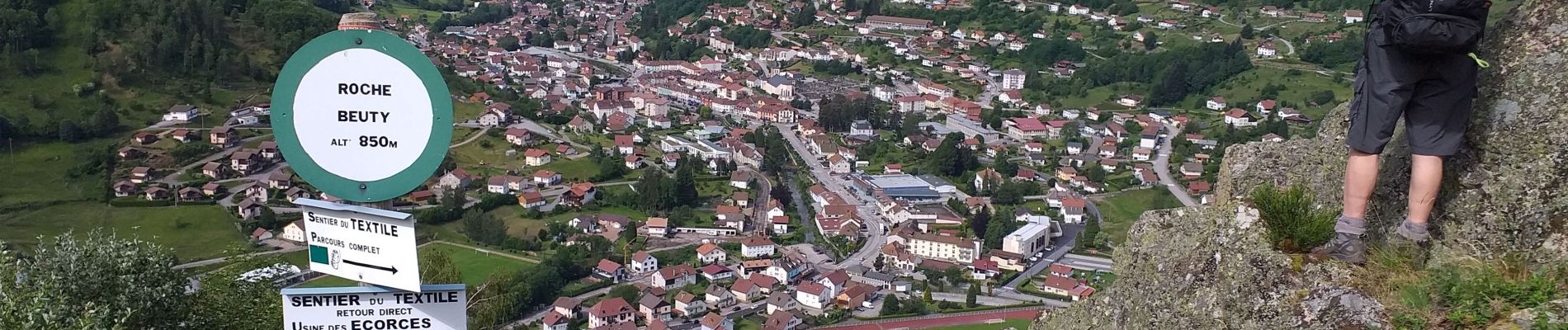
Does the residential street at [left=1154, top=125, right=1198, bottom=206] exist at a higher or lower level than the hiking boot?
lower

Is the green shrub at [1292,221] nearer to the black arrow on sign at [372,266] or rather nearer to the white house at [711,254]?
the black arrow on sign at [372,266]

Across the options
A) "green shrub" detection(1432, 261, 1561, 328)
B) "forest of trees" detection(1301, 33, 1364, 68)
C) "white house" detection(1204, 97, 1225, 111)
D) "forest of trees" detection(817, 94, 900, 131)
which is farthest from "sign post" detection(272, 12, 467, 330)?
"forest of trees" detection(1301, 33, 1364, 68)

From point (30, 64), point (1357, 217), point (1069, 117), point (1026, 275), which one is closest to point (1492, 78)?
point (1357, 217)

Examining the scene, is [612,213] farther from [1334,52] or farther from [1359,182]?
[1334,52]

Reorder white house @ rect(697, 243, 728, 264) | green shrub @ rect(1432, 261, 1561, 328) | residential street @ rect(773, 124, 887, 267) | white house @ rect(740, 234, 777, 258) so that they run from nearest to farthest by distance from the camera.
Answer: green shrub @ rect(1432, 261, 1561, 328) → white house @ rect(697, 243, 728, 264) → white house @ rect(740, 234, 777, 258) → residential street @ rect(773, 124, 887, 267)

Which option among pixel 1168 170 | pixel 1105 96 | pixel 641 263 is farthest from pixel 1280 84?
pixel 641 263

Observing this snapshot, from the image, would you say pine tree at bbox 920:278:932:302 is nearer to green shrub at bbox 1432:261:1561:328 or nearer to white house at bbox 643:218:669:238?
white house at bbox 643:218:669:238

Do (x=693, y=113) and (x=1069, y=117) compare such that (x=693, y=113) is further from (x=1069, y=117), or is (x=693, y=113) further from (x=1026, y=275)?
(x=1026, y=275)
